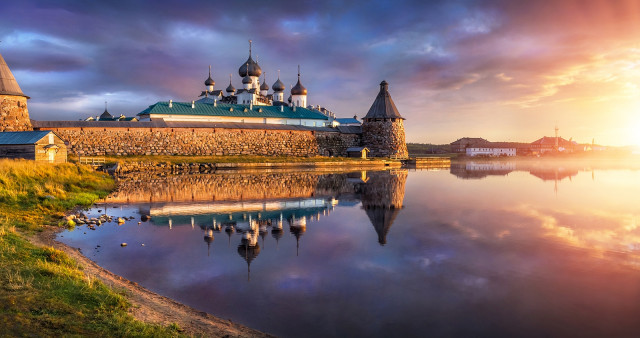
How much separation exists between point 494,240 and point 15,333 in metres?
8.31

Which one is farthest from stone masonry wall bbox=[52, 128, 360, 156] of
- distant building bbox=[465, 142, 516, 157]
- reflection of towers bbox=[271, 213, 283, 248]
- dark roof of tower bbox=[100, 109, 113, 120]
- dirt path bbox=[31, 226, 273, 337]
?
distant building bbox=[465, 142, 516, 157]

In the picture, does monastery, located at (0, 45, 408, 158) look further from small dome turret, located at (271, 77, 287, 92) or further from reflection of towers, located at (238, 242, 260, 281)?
reflection of towers, located at (238, 242, 260, 281)

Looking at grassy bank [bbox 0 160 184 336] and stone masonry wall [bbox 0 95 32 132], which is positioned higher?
stone masonry wall [bbox 0 95 32 132]

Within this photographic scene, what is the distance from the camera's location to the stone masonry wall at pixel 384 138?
42969mm

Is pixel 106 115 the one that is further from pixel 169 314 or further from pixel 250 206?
pixel 169 314

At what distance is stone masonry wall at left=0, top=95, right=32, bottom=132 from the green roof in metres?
11.8

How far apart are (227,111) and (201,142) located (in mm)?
6363

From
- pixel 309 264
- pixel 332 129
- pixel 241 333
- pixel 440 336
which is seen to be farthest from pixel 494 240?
pixel 332 129

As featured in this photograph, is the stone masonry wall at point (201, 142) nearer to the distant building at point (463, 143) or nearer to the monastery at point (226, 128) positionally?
the monastery at point (226, 128)

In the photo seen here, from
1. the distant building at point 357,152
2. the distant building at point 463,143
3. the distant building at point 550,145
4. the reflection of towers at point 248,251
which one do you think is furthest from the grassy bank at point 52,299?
the distant building at point 550,145

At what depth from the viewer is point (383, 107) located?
143 ft

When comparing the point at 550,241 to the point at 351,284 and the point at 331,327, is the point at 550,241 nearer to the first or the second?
the point at 351,284

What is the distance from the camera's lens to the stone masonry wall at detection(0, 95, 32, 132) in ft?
82.2

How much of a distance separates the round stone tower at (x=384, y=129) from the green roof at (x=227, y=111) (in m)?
5.32
